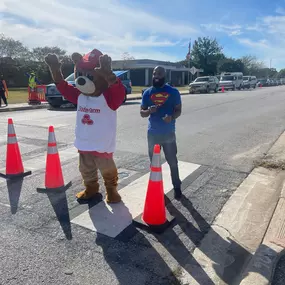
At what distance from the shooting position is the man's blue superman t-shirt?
3.73 meters

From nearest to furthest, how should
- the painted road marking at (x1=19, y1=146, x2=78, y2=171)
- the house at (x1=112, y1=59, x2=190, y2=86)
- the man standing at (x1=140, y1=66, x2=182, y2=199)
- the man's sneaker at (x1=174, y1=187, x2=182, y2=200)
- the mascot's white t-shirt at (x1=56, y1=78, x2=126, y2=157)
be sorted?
1. the mascot's white t-shirt at (x1=56, y1=78, x2=126, y2=157)
2. the man standing at (x1=140, y1=66, x2=182, y2=199)
3. the man's sneaker at (x1=174, y1=187, x2=182, y2=200)
4. the painted road marking at (x1=19, y1=146, x2=78, y2=171)
5. the house at (x1=112, y1=59, x2=190, y2=86)

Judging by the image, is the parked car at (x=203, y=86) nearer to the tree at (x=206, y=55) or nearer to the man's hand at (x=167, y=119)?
the man's hand at (x=167, y=119)

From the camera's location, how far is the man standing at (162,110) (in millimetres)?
3713

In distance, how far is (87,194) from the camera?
3977mm

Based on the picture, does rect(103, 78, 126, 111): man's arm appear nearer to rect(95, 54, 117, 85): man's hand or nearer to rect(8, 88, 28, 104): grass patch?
rect(95, 54, 117, 85): man's hand

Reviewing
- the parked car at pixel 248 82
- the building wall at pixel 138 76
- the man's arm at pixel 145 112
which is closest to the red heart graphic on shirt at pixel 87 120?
the man's arm at pixel 145 112

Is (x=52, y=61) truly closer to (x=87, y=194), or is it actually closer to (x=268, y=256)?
(x=87, y=194)

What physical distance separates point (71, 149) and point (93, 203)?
9.32 feet

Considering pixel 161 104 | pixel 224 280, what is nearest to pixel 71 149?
pixel 161 104

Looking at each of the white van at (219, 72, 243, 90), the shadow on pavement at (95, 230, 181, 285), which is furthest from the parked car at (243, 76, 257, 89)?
the shadow on pavement at (95, 230, 181, 285)

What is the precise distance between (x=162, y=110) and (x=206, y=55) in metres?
77.1

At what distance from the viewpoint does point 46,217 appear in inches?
136

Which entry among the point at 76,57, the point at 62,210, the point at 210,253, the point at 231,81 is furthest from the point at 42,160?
the point at 231,81

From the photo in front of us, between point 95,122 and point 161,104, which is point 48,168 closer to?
point 95,122
